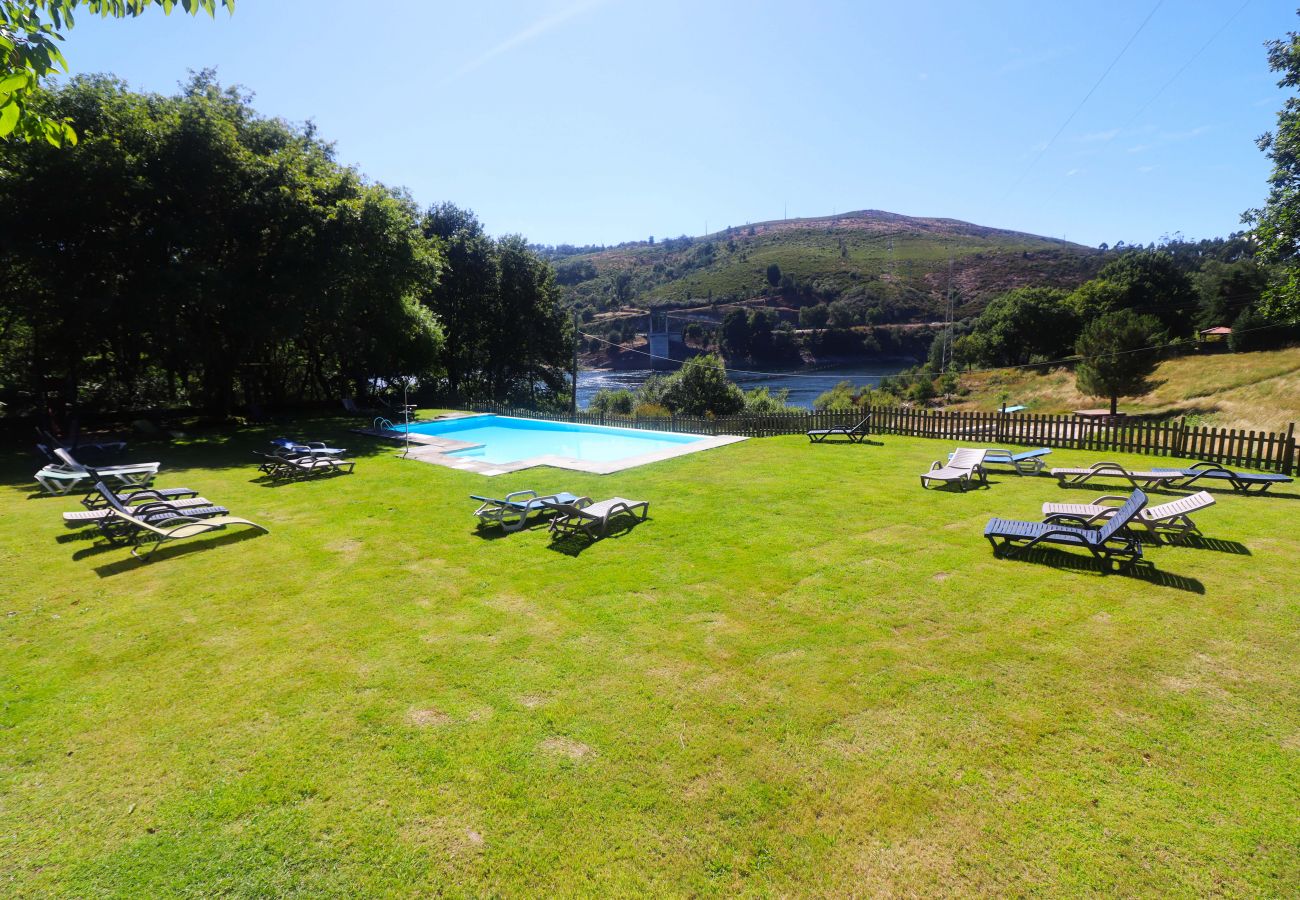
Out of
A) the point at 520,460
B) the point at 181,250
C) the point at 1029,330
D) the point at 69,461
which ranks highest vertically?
the point at 181,250

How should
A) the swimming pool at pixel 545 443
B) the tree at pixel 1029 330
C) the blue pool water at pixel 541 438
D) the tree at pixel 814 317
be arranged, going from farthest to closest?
1. the tree at pixel 814 317
2. the tree at pixel 1029 330
3. the blue pool water at pixel 541 438
4. the swimming pool at pixel 545 443

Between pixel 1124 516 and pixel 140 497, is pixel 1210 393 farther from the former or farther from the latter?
pixel 140 497

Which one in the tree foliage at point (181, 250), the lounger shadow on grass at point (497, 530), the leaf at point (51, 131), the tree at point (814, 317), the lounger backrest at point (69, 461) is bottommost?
the lounger shadow on grass at point (497, 530)

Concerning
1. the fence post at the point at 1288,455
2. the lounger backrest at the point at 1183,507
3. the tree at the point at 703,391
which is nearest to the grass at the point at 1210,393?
the fence post at the point at 1288,455

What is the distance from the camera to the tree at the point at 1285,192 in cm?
1927

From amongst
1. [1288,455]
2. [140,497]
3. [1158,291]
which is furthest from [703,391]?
[1158,291]

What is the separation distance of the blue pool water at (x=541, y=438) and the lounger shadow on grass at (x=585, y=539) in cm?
626

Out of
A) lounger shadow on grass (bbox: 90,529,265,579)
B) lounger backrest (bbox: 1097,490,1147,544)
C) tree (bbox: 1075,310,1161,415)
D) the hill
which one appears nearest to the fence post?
lounger backrest (bbox: 1097,490,1147,544)

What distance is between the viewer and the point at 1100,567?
246 inches

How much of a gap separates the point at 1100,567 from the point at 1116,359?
1354 inches

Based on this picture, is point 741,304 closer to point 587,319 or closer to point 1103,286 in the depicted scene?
point 587,319

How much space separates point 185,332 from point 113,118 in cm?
551

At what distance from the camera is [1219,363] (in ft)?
123

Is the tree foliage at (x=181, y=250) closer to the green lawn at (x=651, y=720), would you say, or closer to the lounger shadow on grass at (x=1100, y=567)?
the green lawn at (x=651, y=720)
